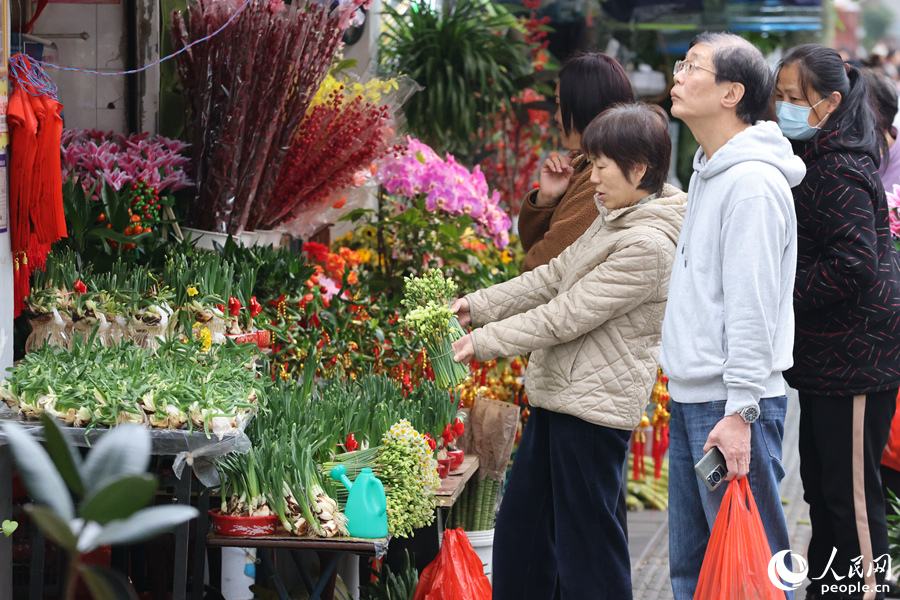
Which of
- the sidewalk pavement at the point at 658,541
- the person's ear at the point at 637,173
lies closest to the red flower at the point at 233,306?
the person's ear at the point at 637,173

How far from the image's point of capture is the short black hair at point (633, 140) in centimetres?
226

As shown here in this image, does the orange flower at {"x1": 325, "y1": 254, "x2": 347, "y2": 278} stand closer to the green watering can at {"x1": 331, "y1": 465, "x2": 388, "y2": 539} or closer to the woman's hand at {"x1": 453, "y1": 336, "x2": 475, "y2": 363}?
the woman's hand at {"x1": 453, "y1": 336, "x2": 475, "y2": 363}

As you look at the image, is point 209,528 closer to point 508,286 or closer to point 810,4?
point 508,286

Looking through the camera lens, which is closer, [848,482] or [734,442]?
[734,442]

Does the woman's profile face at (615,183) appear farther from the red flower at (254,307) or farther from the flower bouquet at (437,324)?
the red flower at (254,307)

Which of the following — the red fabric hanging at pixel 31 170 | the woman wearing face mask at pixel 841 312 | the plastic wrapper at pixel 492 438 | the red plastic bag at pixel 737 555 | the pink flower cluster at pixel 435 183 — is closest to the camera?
the red plastic bag at pixel 737 555

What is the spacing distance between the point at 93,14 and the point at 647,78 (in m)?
5.16

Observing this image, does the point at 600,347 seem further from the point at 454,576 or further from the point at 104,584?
the point at 104,584

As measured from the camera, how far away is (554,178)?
2.85 meters

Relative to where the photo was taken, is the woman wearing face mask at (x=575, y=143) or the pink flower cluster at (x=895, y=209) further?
the pink flower cluster at (x=895, y=209)

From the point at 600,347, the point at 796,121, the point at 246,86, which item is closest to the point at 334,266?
the point at 246,86

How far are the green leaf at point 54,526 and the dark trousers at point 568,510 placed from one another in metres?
1.90

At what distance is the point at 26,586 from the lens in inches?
98.9

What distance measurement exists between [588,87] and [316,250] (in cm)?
144
